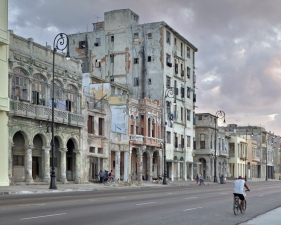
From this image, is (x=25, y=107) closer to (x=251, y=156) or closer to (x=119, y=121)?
(x=119, y=121)

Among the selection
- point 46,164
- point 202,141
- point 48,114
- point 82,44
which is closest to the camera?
point 48,114

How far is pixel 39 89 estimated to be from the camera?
44.2 metres

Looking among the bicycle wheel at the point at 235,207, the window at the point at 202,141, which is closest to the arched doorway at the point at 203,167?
the window at the point at 202,141

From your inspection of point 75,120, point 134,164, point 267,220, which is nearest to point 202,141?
point 134,164

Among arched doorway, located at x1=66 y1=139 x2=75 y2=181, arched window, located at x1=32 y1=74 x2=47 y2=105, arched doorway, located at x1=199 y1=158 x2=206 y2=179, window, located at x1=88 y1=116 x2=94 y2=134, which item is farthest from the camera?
arched doorway, located at x1=199 y1=158 x2=206 y2=179

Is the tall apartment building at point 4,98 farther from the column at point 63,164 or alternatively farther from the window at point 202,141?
the window at point 202,141

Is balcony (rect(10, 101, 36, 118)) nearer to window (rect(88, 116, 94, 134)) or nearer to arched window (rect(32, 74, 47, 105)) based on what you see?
arched window (rect(32, 74, 47, 105))

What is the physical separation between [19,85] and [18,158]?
234 inches

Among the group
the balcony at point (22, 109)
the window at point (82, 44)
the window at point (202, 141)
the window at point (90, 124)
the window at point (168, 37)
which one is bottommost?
the window at point (202, 141)

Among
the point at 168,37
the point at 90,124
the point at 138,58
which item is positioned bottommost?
the point at 90,124

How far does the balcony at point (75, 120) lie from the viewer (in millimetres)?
47062

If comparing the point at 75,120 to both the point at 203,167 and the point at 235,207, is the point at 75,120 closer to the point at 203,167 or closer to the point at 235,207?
the point at 235,207

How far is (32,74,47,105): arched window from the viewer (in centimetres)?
4350

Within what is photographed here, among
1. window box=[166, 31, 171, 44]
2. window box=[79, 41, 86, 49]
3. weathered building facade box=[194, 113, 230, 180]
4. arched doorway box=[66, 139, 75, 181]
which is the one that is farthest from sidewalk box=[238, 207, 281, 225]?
weathered building facade box=[194, 113, 230, 180]
